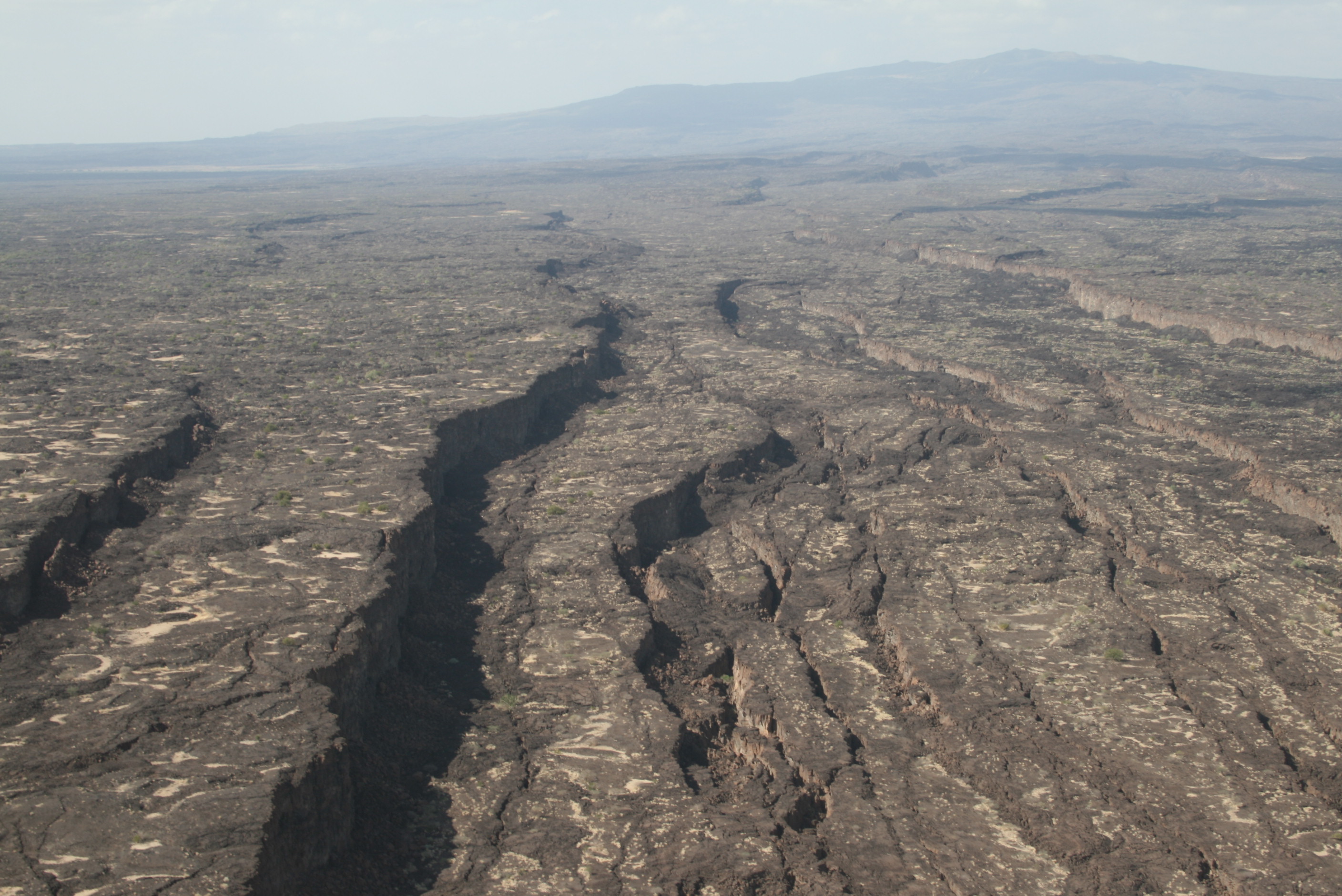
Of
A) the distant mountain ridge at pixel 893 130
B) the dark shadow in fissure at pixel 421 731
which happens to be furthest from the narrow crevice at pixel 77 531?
the distant mountain ridge at pixel 893 130

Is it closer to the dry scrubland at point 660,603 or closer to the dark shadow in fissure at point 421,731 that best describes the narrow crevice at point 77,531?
the dry scrubland at point 660,603

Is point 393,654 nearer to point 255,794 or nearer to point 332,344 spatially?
point 255,794

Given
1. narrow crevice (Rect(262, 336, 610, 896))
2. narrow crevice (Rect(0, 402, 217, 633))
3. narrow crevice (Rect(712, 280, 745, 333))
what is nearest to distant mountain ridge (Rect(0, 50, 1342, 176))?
narrow crevice (Rect(712, 280, 745, 333))

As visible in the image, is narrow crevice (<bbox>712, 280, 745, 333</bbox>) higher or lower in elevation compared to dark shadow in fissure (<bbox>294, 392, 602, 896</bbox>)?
higher

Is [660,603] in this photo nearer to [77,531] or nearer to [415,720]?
[415,720]

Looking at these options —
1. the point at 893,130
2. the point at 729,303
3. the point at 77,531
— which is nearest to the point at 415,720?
the point at 77,531

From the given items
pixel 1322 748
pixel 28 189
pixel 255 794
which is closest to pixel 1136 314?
pixel 1322 748

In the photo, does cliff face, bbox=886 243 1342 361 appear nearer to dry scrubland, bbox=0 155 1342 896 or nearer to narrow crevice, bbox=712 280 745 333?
dry scrubland, bbox=0 155 1342 896
